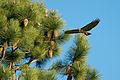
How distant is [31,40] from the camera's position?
27.0 ft

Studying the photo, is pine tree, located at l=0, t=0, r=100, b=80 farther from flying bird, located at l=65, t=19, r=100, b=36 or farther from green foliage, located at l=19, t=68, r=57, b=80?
flying bird, located at l=65, t=19, r=100, b=36

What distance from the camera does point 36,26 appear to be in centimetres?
860

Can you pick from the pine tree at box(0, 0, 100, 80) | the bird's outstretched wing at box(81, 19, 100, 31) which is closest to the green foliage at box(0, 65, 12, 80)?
the pine tree at box(0, 0, 100, 80)

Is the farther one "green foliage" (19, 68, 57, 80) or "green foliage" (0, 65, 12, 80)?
"green foliage" (0, 65, 12, 80)

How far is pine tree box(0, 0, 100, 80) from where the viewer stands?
25.5ft

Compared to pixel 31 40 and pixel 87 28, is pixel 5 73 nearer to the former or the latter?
pixel 31 40

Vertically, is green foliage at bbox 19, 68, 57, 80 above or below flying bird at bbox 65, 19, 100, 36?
below

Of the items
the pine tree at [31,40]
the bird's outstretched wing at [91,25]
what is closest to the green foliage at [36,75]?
the pine tree at [31,40]

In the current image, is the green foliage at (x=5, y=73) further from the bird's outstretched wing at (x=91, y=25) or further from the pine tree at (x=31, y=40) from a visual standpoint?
the bird's outstretched wing at (x=91, y=25)

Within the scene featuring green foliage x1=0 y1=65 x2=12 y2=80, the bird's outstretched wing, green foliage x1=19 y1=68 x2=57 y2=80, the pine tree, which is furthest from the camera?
the bird's outstretched wing

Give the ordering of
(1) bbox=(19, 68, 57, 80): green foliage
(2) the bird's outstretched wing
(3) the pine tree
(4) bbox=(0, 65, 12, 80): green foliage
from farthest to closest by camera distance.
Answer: (2) the bird's outstretched wing < (3) the pine tree < (4) bbox=(0, 65, 12, 80): green foliage < (1) bbox=(19, 68, 57, 80): green foliage

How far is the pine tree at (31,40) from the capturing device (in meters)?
7.77

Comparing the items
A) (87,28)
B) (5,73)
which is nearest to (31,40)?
(87,28)

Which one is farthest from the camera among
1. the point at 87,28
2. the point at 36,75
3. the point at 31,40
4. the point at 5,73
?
the point at 87,28
